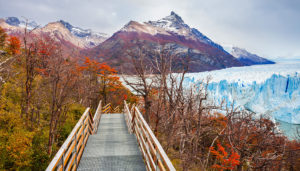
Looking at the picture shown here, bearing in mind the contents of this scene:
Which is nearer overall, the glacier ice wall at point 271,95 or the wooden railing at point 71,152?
the wooden railing at point 71,152

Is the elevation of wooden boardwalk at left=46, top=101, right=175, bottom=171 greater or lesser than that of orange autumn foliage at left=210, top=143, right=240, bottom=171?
greater

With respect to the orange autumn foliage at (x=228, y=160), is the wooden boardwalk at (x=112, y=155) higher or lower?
higher

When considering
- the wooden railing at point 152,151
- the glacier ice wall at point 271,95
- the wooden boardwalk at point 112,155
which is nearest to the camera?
the wooden railing at point 152,151

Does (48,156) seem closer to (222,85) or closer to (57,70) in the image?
(57,70)

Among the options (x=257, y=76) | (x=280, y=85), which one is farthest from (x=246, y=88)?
(x=280, y=85)

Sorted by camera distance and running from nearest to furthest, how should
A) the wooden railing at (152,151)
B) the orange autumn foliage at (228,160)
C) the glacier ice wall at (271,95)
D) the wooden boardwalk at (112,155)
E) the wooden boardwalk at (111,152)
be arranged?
the wooden railing at (152,151), the wooden boardwalk at (111,152), the wooden boardwalk at (112,155), the orange autumn foliage at (228,160), the glacier ice wall at (271,95)

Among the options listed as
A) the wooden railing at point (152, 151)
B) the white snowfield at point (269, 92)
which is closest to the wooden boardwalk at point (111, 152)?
the wooden railing at point (152, 151)

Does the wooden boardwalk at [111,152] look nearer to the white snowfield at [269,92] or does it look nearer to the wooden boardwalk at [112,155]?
the wooden boardwalk at [112,155]

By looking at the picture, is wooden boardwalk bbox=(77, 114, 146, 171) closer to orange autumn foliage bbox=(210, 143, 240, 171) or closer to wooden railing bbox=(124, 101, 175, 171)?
wooden railing bbox=(124, 101, 175, 171)

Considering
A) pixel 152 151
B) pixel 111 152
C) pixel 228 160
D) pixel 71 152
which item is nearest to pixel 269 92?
pixel 228 160

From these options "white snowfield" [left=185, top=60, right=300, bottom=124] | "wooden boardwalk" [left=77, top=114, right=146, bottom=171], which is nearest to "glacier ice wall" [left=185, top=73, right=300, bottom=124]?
"white snowfield" [left=185, top=60, right=300, bottom=124]

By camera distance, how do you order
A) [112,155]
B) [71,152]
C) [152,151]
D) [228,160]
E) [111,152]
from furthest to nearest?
[228,160] < [111,152] < [112,155] < [71,152] < [152,151]

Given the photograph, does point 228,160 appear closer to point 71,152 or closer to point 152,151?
point 152,151

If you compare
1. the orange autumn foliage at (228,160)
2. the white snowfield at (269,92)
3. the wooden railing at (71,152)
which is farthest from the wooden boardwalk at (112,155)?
the white snowfield at (269,92)
